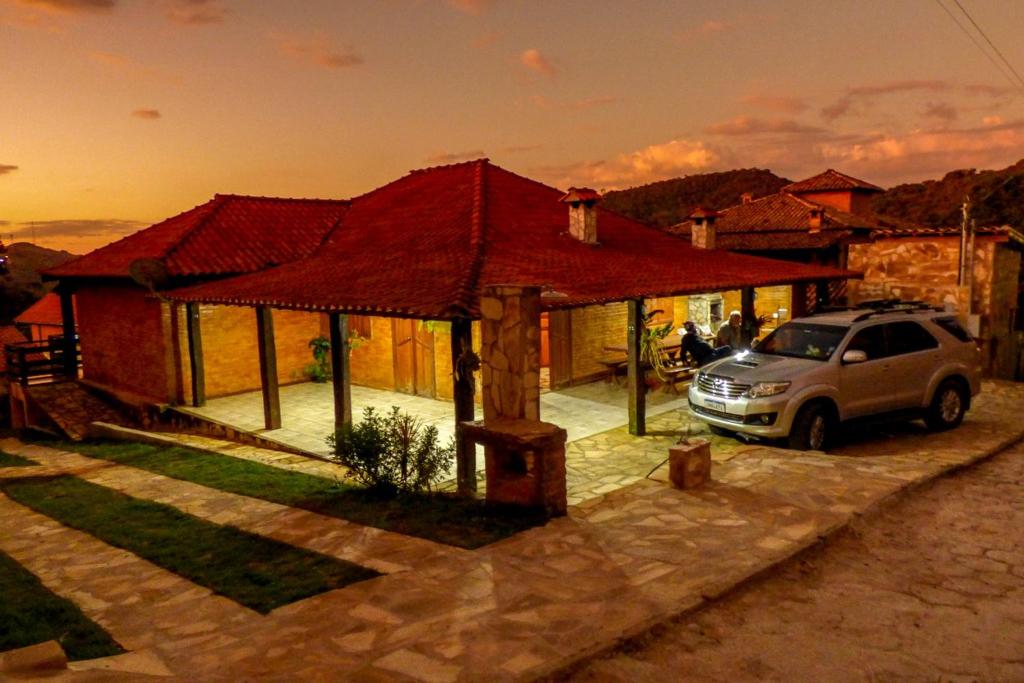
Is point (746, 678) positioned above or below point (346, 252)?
below

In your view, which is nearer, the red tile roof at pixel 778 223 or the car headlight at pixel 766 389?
the car headlight at pixel 766 389

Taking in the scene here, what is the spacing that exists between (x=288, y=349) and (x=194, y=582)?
35.9ft

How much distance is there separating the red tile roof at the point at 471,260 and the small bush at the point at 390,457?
1517 mm

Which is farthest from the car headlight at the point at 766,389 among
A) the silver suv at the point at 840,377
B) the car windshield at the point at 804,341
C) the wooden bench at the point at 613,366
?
the wooden bench at the point at 613,366

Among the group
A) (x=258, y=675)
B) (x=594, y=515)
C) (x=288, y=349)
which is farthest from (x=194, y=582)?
(x=288, y=349)

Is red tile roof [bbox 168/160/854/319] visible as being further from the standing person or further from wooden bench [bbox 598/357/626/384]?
wooden bench [bbox 598/357/626/384]

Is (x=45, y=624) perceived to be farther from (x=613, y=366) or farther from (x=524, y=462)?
(x=613, y=366)

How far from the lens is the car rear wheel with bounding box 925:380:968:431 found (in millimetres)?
10500

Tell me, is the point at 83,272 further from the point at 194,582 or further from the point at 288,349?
the point at 194,582

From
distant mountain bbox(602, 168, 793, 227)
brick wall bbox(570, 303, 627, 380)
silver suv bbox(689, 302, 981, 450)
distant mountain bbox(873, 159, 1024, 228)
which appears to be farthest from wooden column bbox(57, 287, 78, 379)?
distant mountain bbox(602, 168, 793, 227)

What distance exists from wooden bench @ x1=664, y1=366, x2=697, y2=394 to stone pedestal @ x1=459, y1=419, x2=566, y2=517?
6.90 meters

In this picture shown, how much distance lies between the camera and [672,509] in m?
6.88

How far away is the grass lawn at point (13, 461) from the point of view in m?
12.3

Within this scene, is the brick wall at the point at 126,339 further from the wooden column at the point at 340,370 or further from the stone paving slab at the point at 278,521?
the wooden column at the point at 340,370
